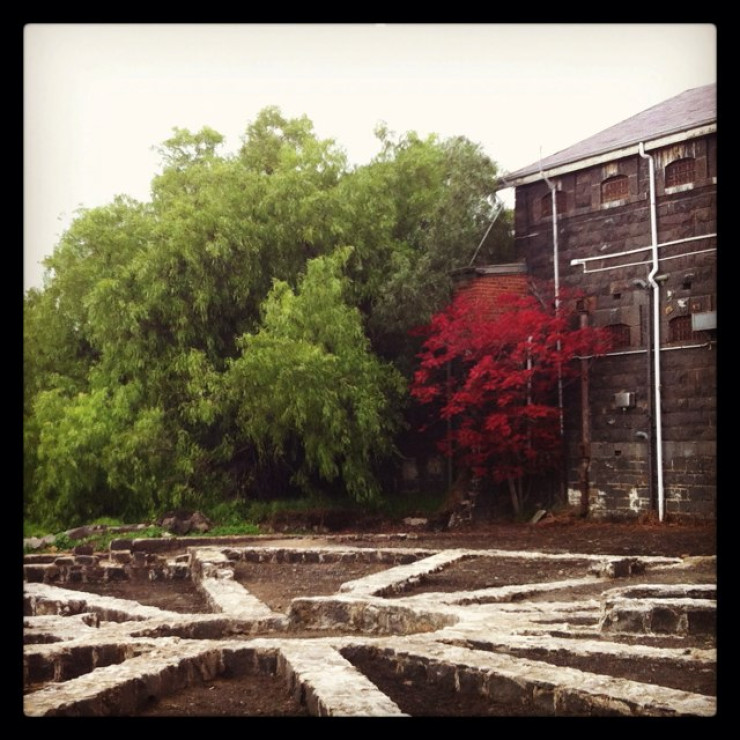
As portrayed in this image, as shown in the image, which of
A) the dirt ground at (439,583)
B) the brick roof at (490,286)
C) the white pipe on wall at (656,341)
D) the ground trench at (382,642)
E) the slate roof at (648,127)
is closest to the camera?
the ground trench at (382,642)

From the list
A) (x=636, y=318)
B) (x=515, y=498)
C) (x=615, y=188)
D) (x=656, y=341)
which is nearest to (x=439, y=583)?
(x=515, y=498)

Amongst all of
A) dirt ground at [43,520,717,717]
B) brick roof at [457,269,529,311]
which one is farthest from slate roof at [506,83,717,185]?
dirt ground at [43,520,717,717]

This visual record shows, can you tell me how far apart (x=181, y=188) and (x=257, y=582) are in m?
4.48

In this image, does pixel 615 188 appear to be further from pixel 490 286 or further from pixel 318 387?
pixel 318 387

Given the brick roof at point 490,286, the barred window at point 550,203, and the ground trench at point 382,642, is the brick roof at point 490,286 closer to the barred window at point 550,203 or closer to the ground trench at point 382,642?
the barred window at point 550,203

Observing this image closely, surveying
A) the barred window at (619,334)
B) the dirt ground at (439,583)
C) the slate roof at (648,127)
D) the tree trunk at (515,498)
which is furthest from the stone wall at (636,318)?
the tree trunk at (515,498)

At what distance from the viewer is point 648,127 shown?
30.1 feet

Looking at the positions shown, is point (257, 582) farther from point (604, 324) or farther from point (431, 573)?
point (604, 324)

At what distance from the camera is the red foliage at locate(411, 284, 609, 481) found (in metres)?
10.3

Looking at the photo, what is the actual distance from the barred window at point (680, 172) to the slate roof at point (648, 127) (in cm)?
31

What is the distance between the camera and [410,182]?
1048 centimetres

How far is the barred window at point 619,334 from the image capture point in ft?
32.9

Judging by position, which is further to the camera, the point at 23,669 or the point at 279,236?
the point at 279,236
